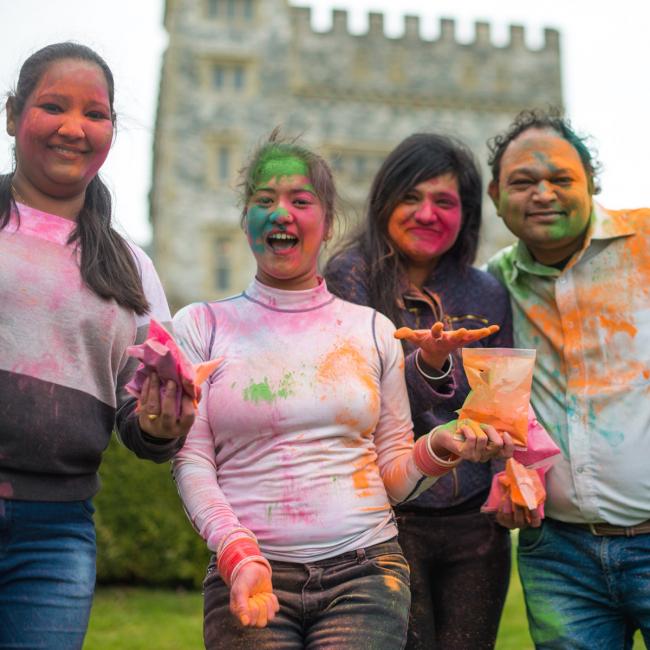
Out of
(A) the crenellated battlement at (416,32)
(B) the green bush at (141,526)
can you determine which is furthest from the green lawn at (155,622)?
(A) the crenellated battlement at (416,32)

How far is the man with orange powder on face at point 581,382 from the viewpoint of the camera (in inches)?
120

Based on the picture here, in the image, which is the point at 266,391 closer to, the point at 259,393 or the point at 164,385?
the point at 259,393

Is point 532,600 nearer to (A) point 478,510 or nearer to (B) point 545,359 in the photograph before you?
(A) point 478,510

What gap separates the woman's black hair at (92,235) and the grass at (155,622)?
4021mm

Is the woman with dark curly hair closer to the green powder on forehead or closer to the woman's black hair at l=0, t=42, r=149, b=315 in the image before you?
the green powder on forehead

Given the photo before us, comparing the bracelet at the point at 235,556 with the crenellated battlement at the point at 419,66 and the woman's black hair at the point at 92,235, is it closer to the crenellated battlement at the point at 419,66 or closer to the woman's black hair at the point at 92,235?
A: the woman's black hair at the point at 92,235

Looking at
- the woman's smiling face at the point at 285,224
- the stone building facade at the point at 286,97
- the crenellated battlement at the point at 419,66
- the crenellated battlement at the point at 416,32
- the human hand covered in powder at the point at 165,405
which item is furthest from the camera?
the crenellated battlement at the point at 416,32

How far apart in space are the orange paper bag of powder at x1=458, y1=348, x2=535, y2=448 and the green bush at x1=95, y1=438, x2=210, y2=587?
192 inches

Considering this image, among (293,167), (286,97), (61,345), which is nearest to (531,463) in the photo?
(293,167)

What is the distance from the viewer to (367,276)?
3.34 m

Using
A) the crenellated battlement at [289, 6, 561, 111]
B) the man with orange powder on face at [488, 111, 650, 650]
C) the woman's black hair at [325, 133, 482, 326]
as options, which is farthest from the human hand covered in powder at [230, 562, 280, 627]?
the crenellated battlement at [289, 6, 561, 111]

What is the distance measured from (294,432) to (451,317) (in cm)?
103

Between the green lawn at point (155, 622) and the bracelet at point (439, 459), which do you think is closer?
the bracelet at point (439, 459)

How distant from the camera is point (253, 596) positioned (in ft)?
7.27
